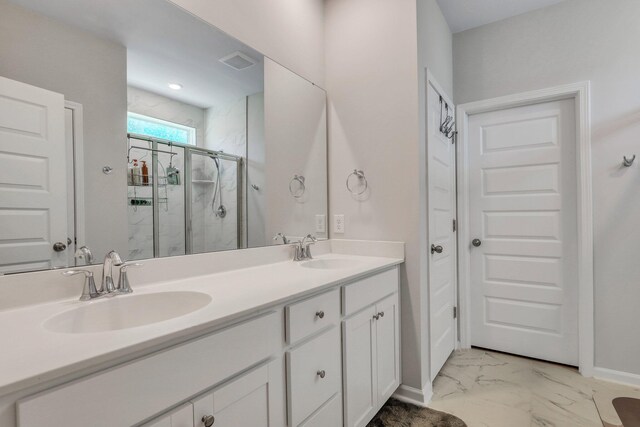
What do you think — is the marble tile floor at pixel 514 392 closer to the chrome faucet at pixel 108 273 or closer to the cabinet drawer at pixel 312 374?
the cabinet drawer at pixel 312 374

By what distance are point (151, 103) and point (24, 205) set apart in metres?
0.58

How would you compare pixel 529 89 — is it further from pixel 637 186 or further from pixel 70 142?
pixel 70 142

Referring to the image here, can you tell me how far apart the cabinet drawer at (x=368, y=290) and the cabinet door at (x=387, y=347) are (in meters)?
0.06

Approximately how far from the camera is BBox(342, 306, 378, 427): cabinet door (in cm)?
143

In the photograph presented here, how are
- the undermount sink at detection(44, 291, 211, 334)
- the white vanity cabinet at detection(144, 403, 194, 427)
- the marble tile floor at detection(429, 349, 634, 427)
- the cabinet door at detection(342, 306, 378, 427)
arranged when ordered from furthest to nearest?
the marble tile floor at detection(429, 349, 634, 427), the cabinet door at detection(342, 306, 378, 427), the undermount sink at detection(44, 291, 211, 334), the white vanity cabinet at detection(144, 403, 194, 427)

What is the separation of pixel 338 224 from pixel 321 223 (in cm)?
12

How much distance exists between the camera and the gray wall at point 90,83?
1004mm

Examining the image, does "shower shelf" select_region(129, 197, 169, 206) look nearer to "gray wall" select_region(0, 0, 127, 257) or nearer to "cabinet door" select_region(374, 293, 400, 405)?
"gray wall" select_region(0, 0, 127, 257)

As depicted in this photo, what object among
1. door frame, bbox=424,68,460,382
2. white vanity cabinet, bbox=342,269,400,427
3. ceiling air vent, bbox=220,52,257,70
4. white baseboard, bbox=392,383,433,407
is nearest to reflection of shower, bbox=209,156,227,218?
ceiling air vent, bbox=220,52,257,70

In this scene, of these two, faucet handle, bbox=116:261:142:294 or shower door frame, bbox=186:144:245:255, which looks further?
shower door frame, bbox=186:144:245:255

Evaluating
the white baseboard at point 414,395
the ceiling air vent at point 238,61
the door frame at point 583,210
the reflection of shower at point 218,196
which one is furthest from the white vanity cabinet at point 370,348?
the door frame at point 583,210

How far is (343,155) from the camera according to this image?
87.3 inches

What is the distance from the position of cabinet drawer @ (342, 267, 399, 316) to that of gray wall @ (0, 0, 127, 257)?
95cm

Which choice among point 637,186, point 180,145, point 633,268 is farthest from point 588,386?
point 180,145
